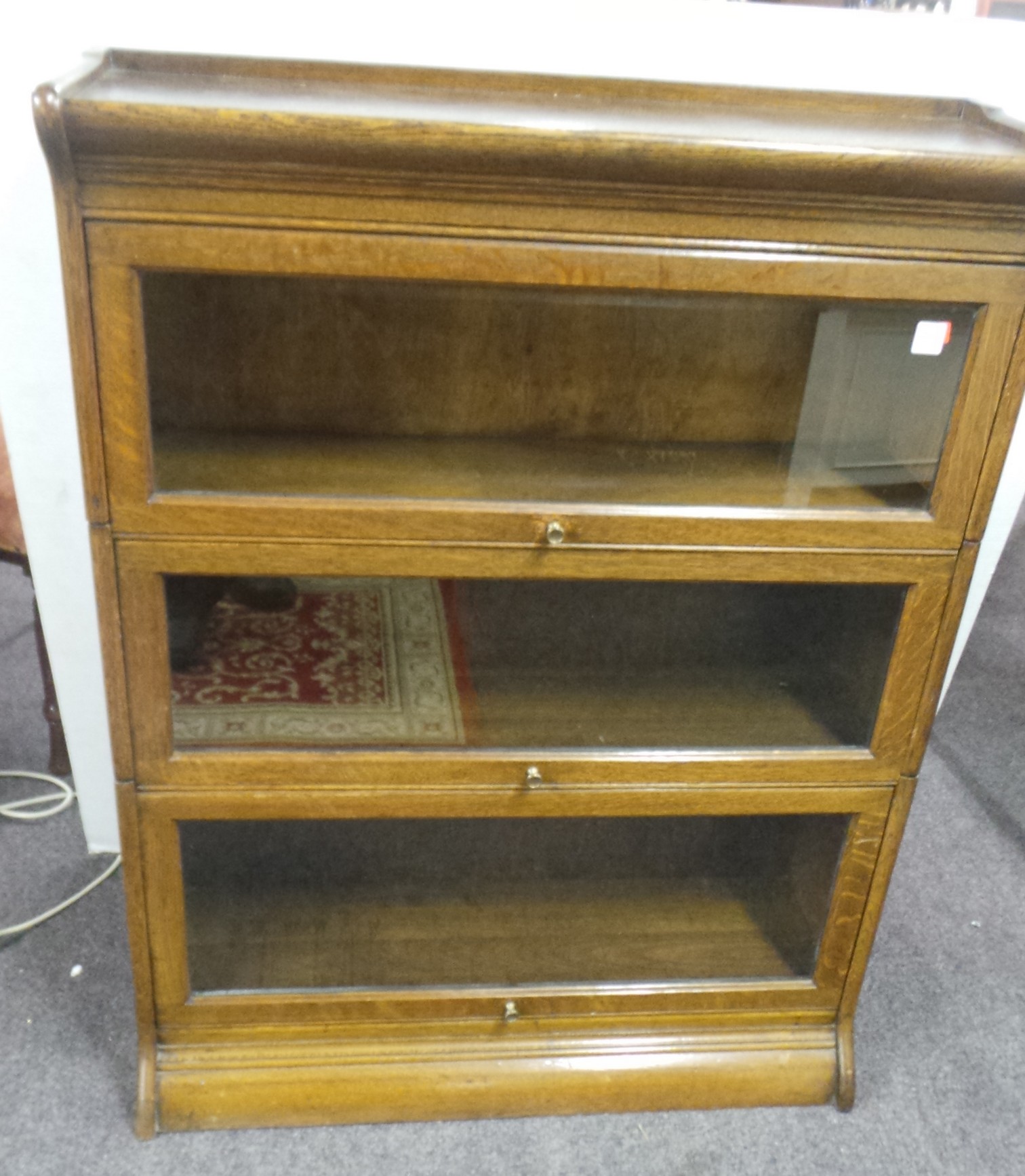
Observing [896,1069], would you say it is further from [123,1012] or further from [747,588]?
[123,1012]

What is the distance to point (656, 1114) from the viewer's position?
0.99m

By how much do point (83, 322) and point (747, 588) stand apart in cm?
52

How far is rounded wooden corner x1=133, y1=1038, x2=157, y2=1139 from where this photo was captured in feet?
3.02

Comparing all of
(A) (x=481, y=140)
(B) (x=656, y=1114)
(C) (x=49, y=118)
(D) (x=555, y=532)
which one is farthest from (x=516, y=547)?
(B) (x=656, y=1114)

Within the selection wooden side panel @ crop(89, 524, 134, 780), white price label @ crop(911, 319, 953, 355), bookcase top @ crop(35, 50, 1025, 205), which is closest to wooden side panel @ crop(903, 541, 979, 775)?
white price label @ crop(911, 319, 953, 355)

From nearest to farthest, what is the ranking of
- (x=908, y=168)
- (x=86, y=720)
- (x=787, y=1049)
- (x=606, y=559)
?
1. (x=908, y=168)
2. (x=606, y=559)
3. (x=787, y=1049)
4. (x=86, y=720)

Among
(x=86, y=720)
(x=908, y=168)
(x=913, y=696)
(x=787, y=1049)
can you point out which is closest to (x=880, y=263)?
(x=908, y=168)

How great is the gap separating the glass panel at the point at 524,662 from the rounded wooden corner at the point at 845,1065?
298 mm

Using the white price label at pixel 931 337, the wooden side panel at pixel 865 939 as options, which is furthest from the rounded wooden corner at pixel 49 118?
the wooden side panel at pixel 865 939

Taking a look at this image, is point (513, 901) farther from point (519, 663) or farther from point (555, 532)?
point (555, 532)

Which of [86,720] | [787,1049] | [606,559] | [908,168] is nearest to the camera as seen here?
[908,168]

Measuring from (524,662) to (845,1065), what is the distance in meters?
0.48

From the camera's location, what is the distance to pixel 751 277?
720 mm

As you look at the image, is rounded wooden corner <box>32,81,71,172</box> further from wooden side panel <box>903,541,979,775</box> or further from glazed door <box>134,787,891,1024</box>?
wooden side panel <box>903,541,979,775</box>
